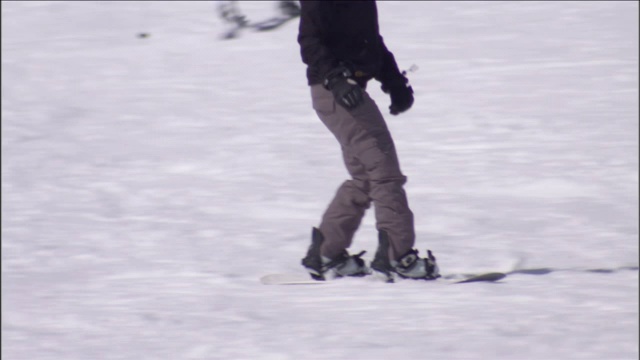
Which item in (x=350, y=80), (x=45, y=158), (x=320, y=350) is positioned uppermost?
(x=350, y=80)

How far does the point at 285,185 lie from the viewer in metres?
8.06

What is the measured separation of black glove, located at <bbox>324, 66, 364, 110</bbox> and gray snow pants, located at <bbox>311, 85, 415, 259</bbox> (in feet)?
0.34

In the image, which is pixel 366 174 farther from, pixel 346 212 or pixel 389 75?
pixel 389 75

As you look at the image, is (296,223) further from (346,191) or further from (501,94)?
(501,94)

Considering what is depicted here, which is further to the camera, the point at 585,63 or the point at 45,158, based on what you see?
the point at 585,63

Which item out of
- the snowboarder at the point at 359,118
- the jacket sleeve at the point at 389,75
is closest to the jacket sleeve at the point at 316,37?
the snowboarder at the point at 359,118

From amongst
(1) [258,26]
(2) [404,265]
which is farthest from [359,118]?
(1) [258,26]

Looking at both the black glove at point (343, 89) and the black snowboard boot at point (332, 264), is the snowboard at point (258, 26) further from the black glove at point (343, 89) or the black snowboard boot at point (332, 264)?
the black glove at point (343, 89)

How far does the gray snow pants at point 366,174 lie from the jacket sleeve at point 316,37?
150mm

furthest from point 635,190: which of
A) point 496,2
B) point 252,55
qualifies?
point 496,2

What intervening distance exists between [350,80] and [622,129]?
15.4ft

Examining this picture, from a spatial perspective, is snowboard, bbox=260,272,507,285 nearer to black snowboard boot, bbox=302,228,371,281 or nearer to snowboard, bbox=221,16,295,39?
black snowboard boot, bbox=302,228,371,281

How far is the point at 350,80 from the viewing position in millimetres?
5023

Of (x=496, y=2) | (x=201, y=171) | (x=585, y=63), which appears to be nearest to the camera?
(x=201, y=171)
